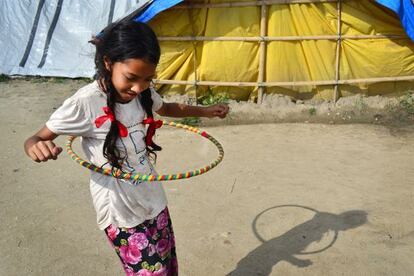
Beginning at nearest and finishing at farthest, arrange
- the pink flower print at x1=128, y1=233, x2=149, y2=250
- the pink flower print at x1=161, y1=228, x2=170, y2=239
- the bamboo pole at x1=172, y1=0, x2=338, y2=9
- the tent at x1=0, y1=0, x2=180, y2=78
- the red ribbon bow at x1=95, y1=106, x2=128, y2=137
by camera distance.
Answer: the red ribbon bow at x1=95, y1=106, x2=128, y2=137 < the pink flower print at x1=128, y1=233, x2=149, y2=250 < the pink flower print at x1=161, y1=228, x2=170, y2=239 < the bamboo pole at x1=172, y1=0, x2=338, y2=9 < the tent at x1=0, y1=0, x2=180, y2=78

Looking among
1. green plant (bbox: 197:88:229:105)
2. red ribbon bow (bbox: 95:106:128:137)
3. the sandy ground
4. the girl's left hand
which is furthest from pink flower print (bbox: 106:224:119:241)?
green plant (bbox: 197:88:229:105)

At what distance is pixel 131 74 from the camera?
217cm

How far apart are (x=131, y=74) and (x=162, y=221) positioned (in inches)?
33.7

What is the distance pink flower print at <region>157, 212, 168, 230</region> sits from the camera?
8.38 feet

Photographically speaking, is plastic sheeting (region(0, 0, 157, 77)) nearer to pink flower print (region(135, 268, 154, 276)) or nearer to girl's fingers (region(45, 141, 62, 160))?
pink flower print (region(135, 268, 154, 276))

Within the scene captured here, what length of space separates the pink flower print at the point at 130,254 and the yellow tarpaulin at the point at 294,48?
5294 mm

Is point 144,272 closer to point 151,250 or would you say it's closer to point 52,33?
point 151,250

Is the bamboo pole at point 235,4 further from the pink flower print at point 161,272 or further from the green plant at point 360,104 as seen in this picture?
the pink flower print at point 161,272

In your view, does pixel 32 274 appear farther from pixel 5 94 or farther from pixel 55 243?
pixel 5 94

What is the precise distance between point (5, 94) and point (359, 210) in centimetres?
687

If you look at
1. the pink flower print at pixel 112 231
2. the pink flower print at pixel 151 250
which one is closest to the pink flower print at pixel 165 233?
the pink flower print at pixel 151 250

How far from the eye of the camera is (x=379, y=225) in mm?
4312

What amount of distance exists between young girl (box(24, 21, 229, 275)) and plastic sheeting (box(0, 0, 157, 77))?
7431 mm

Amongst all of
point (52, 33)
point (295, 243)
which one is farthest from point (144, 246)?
point (52, 33)
